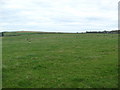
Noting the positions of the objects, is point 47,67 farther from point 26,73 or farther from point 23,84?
point 23,84

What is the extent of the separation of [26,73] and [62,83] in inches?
143

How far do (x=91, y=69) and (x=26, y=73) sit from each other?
4.71 meters

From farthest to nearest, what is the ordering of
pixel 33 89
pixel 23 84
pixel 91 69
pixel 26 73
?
pixel 91 69 < pixel 26 73 < pixel 23 84 < pixel 33 89

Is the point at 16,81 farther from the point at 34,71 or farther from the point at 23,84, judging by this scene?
the point at 34,71

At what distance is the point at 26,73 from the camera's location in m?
14.2

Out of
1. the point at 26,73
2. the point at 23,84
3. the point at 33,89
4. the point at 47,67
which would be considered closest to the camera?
the point at 33,89

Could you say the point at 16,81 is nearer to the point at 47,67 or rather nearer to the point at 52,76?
the point at 52,76

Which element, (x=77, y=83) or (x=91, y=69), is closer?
(x=77, y=83)

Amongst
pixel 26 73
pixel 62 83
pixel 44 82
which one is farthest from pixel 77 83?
pixel 26 73

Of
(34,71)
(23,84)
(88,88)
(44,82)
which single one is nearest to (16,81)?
(23,84)

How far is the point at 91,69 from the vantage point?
15.2m

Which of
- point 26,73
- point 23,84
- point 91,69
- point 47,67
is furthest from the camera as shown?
point 47,67

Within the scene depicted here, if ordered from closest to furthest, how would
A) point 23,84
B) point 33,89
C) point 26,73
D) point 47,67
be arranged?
point 33,89
point 23,84
point 26,73
point 47,67

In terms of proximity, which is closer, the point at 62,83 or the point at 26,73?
the point at 62,83
